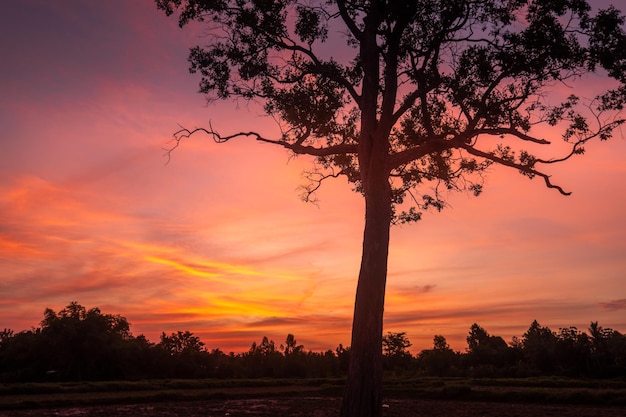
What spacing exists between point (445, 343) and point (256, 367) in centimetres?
4959

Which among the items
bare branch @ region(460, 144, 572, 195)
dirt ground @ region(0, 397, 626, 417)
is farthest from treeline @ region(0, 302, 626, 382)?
bare branch @ region(460, 144, 572, 195)

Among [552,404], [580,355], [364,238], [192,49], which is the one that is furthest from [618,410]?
[580,355]

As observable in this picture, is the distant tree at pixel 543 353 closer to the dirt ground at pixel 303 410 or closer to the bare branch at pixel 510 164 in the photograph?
the dirt ground at pixel 303 410

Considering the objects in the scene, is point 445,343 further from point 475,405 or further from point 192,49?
point 192,49

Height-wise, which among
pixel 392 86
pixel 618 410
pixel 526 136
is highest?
pixel 392 86

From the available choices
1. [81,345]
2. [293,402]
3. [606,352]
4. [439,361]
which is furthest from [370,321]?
[439,361]

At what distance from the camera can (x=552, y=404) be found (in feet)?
77.1

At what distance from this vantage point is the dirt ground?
61.0ft

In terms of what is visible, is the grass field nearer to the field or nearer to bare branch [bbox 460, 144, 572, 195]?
the field

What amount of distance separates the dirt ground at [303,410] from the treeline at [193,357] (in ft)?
82.1

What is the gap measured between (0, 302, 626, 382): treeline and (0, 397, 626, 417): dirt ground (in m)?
25.0

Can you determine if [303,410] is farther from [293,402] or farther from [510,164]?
[510,164]

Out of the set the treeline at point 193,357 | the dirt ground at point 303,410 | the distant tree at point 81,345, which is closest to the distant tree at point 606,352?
the treeline at point 193,357

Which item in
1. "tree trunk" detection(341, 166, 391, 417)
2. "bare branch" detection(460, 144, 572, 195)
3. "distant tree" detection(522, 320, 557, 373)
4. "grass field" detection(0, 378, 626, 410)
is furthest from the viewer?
"distant tree" detection(522, 320, 557, 373)
